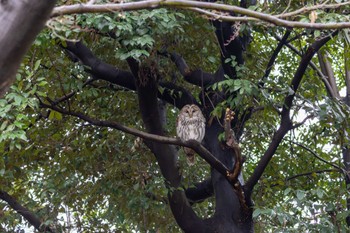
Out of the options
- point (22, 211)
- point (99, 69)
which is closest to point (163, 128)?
point (99, 69)

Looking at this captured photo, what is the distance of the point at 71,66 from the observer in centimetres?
753

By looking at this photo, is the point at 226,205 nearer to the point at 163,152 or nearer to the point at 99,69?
the point at 163,152

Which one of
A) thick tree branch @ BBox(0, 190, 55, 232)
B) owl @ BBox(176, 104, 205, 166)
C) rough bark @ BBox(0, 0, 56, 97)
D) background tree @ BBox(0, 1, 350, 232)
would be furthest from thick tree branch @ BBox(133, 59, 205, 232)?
rough bark @ BBox(0, 0, 56, 97)

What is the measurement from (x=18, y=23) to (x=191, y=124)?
566 centimetres

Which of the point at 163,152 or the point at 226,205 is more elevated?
the point at 163,152

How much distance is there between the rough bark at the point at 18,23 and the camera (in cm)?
212

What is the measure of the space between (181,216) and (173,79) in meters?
1.59

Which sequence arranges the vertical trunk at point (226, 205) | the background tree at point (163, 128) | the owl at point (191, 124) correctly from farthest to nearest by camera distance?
the owl at point (191, 124) → the vertical trunk at point (226, 205) → the background tree at point (163, 128)

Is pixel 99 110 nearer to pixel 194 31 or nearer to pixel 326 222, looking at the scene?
pixel 194 31

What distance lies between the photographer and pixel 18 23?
213 centimetres

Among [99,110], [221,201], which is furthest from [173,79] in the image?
[221,201]

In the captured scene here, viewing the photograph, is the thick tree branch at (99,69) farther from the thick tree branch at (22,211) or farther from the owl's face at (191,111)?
the thick tree branch at (22,211)

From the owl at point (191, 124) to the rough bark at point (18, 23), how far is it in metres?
5.56

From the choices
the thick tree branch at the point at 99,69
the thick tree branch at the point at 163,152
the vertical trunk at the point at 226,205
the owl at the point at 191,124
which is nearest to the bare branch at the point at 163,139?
the thick tree branch at the point at 163,152
